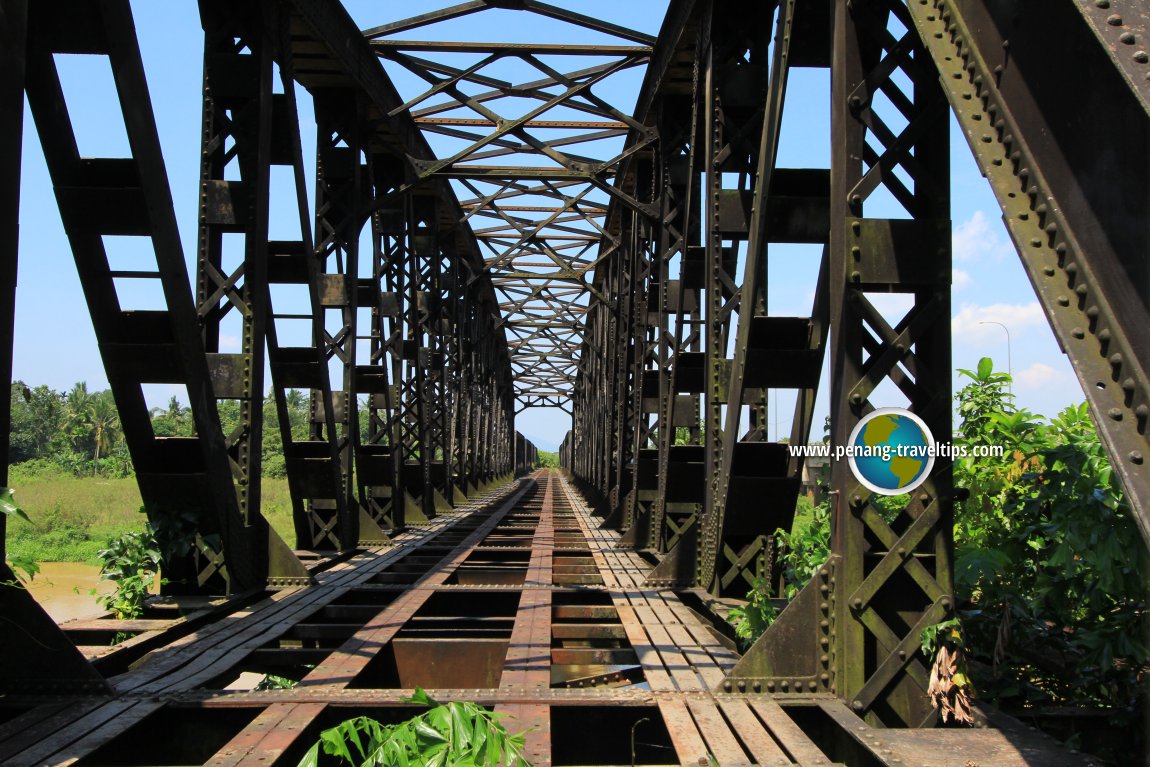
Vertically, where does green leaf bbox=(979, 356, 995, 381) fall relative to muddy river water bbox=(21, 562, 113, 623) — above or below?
above

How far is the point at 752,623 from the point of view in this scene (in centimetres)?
619

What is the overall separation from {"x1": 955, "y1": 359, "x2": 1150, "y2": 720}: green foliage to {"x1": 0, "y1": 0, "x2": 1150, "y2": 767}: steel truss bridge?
24.4 inches

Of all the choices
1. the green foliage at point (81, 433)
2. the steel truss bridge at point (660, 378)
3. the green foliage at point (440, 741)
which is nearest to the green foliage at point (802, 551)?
the steel truss bridge at point (660, 378)

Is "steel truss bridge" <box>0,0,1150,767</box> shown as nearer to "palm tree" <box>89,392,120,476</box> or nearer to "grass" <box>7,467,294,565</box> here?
"grass" <box>7,467,294,565</box>

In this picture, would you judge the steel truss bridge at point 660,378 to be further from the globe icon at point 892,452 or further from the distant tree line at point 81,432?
the distant tree line at point 81,432

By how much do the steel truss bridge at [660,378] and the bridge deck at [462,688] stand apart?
0.03 metres

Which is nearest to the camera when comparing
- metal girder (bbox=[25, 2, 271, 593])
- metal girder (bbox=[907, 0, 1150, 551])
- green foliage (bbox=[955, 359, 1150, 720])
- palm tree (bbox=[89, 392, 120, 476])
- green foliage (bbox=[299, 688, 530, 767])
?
metal girder (bbox=[907, 0, 1150, 551])

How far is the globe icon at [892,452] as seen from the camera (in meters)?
4.52

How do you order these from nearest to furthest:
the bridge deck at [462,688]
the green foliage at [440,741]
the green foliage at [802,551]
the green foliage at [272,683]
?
the green foliage at [440,741] → the bridge deck at [462,688] → the green foliage at [802,551] → the green foliage at [272,683]

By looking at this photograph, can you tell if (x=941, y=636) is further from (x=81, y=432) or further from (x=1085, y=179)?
(x=81, y=432)

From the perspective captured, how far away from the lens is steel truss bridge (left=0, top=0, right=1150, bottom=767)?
300cm

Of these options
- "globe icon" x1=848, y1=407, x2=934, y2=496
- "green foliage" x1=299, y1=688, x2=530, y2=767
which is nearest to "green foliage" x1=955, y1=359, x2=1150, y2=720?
"globe icon" x1=848, y1=407, x2=934, y2=496

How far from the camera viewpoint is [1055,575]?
502cm

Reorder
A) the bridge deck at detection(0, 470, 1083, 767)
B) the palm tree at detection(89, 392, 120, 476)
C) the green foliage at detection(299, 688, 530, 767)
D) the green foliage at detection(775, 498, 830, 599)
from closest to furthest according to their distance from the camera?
1. the green foliage at detection(299, 688, 530, 767)
2. the bridge deck at detection(0, 470, 1083, 767)
3. the green foliage at detection(775, 498, 830, 599)
4. the palm tree at detection(89, 392, 120, 476)
